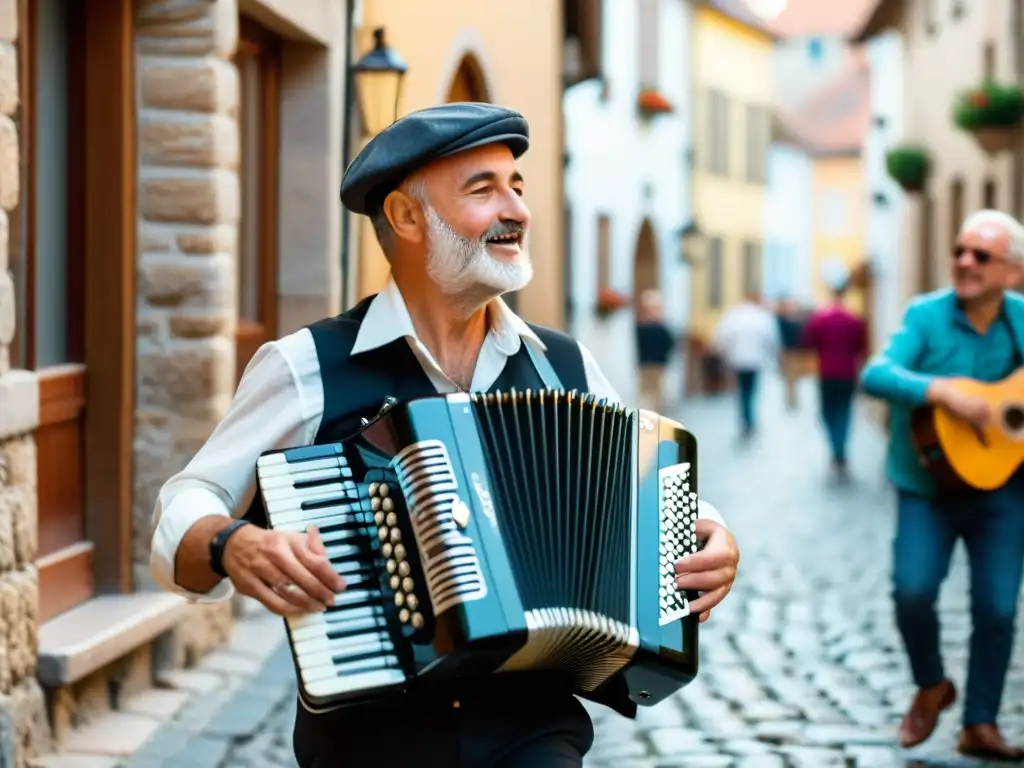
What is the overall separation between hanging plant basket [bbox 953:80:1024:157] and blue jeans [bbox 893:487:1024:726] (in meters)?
12.8

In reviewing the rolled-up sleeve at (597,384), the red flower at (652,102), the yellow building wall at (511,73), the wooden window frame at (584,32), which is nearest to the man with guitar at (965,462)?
the rolled-up sleeve at (597,384)

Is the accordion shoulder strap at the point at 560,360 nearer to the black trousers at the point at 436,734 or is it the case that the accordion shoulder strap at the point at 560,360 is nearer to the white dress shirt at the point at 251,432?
the white dress shirt at the point at 251,432

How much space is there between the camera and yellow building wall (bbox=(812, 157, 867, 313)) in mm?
57500

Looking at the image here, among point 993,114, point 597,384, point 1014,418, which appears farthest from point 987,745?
point 993,114

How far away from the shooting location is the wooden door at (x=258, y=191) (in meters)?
9.34

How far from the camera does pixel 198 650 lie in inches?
301

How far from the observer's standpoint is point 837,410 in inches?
678

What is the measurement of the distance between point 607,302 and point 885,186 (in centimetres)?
866

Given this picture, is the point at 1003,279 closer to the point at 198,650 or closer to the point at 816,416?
the point at 198,650

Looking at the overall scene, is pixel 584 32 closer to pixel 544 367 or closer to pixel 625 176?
pixel 625 176

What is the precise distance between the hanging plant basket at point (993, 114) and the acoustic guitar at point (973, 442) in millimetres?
12716

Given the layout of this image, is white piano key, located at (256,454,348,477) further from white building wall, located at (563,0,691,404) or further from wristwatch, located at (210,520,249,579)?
white building wall, located at (563,0,691,404)

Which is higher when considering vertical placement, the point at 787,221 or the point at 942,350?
the point at 787,221

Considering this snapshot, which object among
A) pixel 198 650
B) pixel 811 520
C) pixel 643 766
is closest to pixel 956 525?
pixel 643 766
